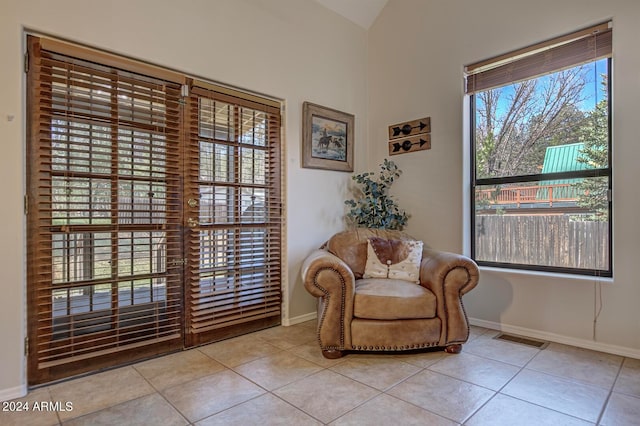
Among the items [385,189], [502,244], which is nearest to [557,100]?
[502,244]

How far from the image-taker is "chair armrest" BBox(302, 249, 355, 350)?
2461mm

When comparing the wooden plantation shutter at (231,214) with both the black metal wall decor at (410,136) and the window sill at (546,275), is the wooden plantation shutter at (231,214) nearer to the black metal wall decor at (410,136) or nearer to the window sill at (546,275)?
the black metal wall decor at (410,136)

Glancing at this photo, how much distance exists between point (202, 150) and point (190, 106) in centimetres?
33

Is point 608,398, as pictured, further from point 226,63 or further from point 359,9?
point 359,9

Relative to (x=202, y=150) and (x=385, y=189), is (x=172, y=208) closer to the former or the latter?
(x=202, y=150)

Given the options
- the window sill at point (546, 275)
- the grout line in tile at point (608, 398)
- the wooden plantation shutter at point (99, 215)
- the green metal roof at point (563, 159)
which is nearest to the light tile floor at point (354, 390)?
the grout line in tile at point (608, 398)

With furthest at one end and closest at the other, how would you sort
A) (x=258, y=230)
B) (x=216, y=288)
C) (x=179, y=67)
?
(x=258, y=230) → (x=216, y=288) → (x=179, y=67)

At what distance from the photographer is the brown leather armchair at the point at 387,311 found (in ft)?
8.07

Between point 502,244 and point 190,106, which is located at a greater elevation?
point 190,106

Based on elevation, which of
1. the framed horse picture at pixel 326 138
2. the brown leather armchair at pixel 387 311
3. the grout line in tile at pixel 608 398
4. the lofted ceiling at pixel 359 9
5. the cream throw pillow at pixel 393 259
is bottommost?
the grout line in tile at pixel 608 398

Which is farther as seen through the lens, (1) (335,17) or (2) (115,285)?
(1) (335,17)

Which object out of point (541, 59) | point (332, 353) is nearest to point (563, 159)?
point (541, 59)

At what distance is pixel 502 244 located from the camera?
317cm

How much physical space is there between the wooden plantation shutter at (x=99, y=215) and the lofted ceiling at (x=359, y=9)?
197 centimetres
